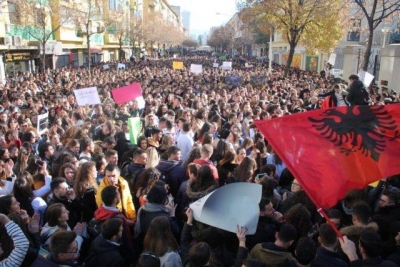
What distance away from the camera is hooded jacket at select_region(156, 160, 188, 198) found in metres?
5.68

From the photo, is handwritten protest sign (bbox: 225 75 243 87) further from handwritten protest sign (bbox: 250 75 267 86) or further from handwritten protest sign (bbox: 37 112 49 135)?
handwritten protest sign (bbox: 37 112 49 135)

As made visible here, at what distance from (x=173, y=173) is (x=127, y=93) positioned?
605cm

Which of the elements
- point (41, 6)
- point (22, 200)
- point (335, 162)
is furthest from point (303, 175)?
point (41, 6)

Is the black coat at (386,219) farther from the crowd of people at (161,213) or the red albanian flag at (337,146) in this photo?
the red albanian flag at (337,146)

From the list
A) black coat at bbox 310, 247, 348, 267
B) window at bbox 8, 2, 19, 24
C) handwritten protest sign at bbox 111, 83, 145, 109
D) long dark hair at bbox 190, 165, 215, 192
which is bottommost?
black coat at bbox 310, 247, 348, 267

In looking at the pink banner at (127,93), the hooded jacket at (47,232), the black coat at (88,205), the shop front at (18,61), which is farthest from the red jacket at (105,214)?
the shop front at (18,61)

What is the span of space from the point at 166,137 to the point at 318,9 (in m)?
21.2

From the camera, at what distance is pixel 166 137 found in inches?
276

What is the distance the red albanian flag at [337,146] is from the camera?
349cm

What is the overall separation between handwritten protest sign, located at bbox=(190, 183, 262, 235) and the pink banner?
307 inches

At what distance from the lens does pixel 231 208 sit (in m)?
3.71

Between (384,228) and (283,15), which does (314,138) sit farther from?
(283,15)

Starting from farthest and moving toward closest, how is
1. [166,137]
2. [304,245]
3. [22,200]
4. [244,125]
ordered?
[244,125]
[166,137]
[22,200]
[304,245]

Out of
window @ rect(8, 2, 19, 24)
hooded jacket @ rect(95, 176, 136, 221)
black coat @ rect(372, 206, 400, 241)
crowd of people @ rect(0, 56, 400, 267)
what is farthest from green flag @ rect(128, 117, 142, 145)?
window @ rect(8, 2, 19, 24)
